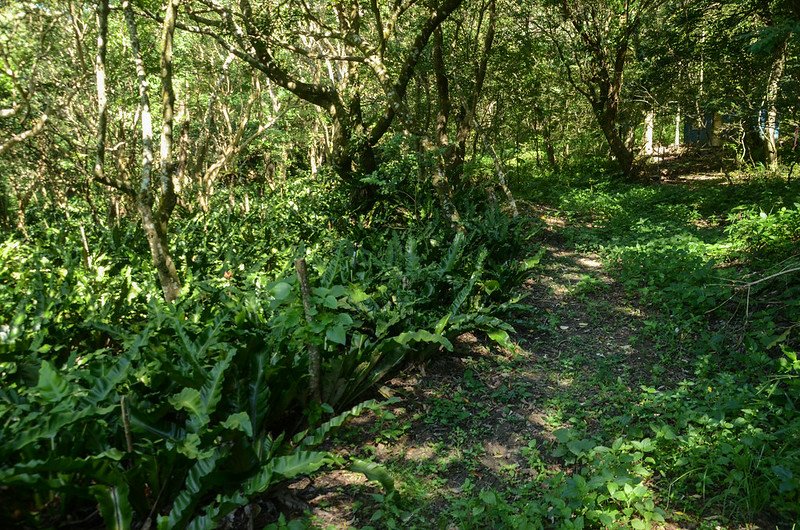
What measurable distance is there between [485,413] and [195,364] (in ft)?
6.48

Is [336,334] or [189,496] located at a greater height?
[336,334]

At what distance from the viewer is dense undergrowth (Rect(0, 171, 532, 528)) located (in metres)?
2.29

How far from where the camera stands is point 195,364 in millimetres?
2740

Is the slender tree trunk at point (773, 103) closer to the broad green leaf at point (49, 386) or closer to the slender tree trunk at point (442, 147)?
the slender tree trunk at point (442, 147)

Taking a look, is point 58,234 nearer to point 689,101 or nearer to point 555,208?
point 555,208

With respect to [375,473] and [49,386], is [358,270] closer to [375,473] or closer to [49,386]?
[375,473]

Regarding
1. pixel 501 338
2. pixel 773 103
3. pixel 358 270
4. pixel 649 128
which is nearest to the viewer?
pixel 501 338

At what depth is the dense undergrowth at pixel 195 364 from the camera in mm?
2287

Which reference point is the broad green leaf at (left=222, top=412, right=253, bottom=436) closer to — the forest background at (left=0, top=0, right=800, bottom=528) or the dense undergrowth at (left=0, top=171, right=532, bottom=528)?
the dense undergrowth at (left=0, top=171, right=532, bottom=528)

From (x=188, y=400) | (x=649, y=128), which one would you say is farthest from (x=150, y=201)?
(x=649, y=128)

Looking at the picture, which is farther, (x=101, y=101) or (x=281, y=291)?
(x=101, y=101)

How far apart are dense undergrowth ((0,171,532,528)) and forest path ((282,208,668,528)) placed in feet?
0.64

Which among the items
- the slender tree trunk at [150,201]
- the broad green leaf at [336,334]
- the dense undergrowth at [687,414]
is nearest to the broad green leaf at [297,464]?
the broad green leaf at [336,334]

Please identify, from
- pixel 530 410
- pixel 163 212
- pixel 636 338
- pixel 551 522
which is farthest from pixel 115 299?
→ pixel 636 338
